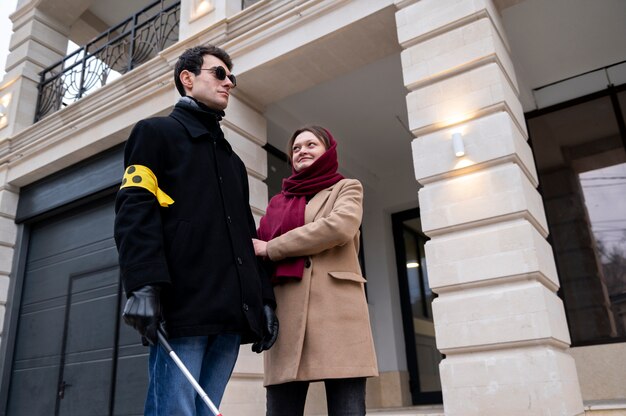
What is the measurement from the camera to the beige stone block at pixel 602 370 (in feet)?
20.0

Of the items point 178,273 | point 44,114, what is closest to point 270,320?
point 178,273

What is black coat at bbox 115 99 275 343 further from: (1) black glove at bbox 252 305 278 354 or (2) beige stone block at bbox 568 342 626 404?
(2) beige stone block at bbox 568 342 626 404

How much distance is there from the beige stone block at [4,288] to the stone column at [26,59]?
7.59 feet

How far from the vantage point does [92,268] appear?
7281 millimetres

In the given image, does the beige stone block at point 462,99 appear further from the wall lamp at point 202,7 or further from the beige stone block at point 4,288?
the beige stone block at point 4,288

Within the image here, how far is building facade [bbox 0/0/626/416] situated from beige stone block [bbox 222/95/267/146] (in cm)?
4

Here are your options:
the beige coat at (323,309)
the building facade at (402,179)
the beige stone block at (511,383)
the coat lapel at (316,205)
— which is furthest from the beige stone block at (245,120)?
the beige coat at (323,309)

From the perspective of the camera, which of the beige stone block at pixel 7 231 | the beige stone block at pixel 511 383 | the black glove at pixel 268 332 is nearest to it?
the black glove at pixel 268 332

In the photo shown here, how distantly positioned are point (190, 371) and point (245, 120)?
185 inches

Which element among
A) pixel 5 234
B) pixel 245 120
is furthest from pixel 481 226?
pixel 5 234

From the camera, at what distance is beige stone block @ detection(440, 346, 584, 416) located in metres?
3.56

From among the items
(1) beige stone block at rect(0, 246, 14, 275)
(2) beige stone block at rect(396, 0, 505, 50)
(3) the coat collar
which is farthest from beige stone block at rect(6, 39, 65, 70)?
(3) the coat collar

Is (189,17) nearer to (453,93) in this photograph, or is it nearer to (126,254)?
(453,93)

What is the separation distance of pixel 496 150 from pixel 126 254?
3.16m
